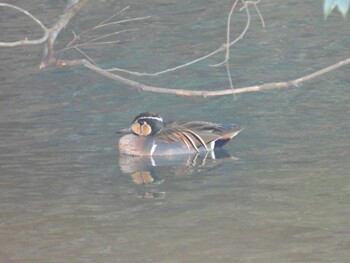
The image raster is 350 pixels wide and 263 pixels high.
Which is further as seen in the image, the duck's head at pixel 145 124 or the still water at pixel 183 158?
the duck's head at pixel 145 124

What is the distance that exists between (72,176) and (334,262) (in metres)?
3.42

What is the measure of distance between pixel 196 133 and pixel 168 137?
33cm

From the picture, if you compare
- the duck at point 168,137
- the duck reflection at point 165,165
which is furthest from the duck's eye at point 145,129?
the duck reflection at point 165,165

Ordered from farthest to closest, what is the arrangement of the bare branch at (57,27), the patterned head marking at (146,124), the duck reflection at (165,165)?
the patterned head marking at (146,124) → the duck reflection at (165,165) → the bare branch at (57,27)

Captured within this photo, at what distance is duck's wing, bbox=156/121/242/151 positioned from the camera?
11188mm

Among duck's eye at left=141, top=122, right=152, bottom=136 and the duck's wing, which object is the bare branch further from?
duck's eye at left=141, top=122, right=152, bottom=136

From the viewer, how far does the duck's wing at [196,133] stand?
440 inches

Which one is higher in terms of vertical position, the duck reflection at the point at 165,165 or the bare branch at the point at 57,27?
the bare branch at the point at 57,27

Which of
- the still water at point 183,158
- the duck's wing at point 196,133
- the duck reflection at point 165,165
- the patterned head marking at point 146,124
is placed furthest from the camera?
the patterned head marking at point 146,124

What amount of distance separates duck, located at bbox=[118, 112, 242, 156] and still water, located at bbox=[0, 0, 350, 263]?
21cm

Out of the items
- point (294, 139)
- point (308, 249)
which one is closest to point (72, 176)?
point (294, 139)

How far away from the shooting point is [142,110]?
12453mm

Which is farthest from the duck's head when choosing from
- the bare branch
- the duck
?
the bare branch

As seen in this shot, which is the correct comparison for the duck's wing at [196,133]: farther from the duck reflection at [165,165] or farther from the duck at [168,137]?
the duck reflection at [165,165]
